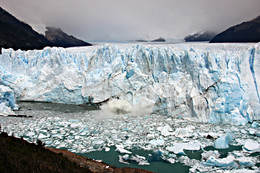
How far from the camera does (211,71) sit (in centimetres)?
960

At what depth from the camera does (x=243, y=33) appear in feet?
57.9

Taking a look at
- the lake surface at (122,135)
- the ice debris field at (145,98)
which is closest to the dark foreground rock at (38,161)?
the lake surface at (122,135)

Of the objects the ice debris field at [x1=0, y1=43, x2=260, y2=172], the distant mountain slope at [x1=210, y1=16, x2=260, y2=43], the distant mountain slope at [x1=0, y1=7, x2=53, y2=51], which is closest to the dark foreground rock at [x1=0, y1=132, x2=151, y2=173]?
the ice debris field at [x1=0, y1=43, x2=260, y2=172]

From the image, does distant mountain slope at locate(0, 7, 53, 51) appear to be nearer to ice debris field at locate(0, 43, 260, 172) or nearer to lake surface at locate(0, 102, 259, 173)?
ice debris field at locate(0, 43, 260, 172)

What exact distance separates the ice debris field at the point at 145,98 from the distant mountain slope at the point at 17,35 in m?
24.2

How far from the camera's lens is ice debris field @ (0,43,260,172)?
627cm

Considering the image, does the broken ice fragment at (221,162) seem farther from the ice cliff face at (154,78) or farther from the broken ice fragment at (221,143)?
the ice cliff face at (154,78)

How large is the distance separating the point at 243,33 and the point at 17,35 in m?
39.6

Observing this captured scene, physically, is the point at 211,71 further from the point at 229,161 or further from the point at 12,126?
the point at 12,126

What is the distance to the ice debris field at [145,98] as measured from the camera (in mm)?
6266

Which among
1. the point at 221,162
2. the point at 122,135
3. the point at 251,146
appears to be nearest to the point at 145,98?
the point at 122,135

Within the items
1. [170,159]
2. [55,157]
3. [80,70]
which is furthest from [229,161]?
[80,70]

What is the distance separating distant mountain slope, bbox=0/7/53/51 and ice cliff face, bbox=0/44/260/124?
78.6 ft

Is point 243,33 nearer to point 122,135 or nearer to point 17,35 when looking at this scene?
point 122,135
